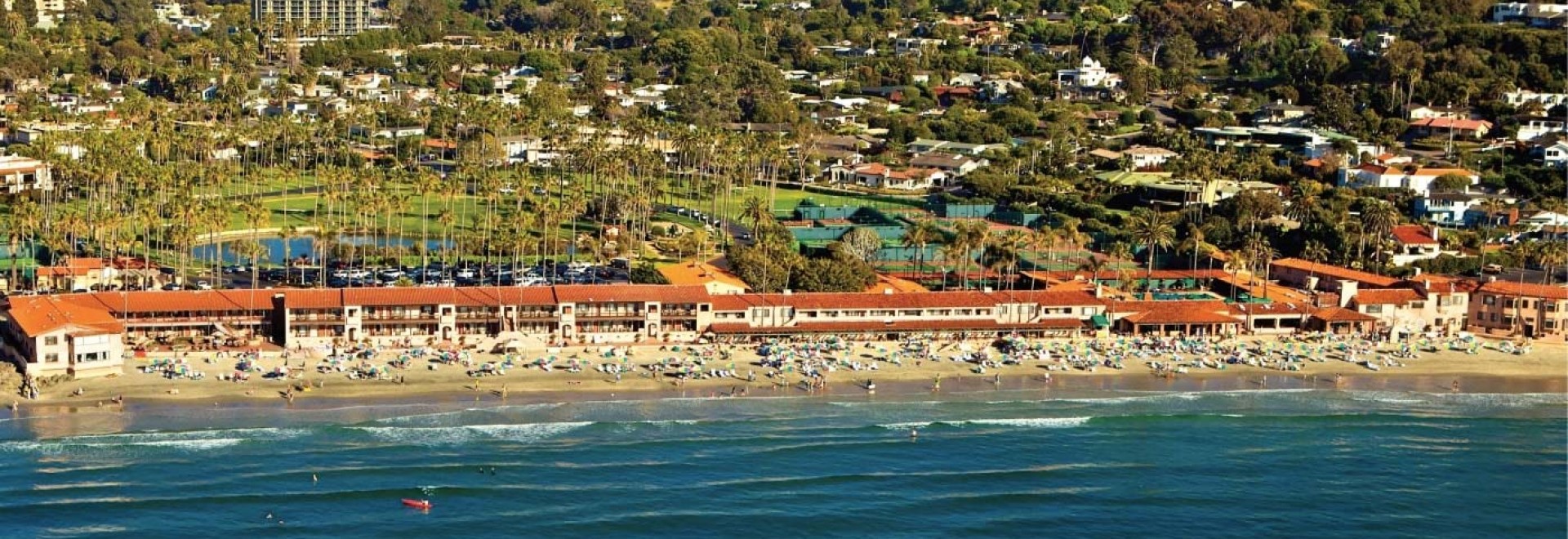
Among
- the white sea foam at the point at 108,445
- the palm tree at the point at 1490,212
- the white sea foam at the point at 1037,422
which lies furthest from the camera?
the palm tree at the point at 1490,212

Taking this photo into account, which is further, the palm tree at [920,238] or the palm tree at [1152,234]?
the palm tree at [920,238]

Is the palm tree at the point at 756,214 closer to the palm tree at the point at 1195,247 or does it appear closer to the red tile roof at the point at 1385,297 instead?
the palm tree at the point at 1195,247

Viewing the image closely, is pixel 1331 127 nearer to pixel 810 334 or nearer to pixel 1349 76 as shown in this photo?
pixel 1349 76

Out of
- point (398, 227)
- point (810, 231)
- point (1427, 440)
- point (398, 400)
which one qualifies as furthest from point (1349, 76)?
point (398, 400)

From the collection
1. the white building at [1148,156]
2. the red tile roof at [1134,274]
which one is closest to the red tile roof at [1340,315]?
the red tile roof at [1134,274]

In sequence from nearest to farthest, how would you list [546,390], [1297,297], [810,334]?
[546,390] → [810,334] → [1297,297]

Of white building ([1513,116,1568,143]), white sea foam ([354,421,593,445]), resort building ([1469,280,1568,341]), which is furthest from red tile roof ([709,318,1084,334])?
white building ([1513,116,1568,143])
